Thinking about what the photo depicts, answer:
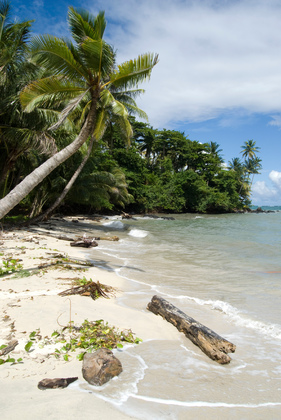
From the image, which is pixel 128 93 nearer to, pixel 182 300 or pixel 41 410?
pixel 182 300

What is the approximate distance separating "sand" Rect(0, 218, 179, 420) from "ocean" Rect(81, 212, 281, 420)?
0.27 meters

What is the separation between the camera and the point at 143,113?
17578 mm

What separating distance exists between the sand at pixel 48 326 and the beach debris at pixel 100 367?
0.08 meters

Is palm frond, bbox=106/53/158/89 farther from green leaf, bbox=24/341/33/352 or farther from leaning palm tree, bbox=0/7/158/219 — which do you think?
green leaf, bbox=24/341/33/352

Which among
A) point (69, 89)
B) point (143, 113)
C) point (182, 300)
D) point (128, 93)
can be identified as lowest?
point (182, 300)

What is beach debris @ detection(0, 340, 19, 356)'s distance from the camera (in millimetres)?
2963

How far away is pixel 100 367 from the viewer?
269cm

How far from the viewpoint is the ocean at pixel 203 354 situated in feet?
8.41

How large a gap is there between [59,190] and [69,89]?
1337 cm

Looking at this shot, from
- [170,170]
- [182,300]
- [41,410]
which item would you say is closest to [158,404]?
[41,410]

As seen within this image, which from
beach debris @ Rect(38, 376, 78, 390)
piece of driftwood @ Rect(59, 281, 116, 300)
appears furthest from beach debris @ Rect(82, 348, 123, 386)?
piece of driftwood @ Rect(59, 281, 116, 300)

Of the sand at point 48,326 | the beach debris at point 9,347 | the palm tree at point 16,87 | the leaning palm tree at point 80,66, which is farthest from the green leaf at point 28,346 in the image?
the palm tree at point 16,87

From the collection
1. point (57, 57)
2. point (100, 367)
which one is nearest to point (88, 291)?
point (100, 367)

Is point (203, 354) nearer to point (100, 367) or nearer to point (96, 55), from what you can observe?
point (100, 367)
